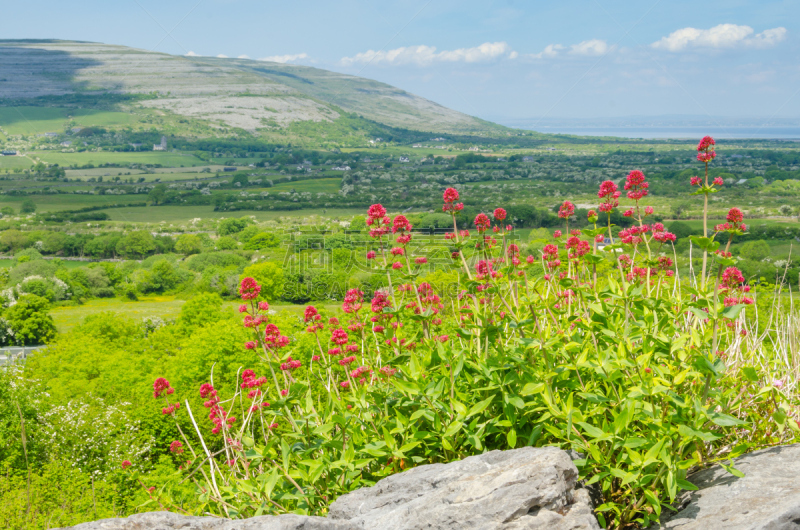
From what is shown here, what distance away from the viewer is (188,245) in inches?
5059

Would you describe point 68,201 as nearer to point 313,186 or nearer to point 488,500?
point 313,186

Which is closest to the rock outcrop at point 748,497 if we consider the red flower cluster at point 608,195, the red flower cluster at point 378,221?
the red flower cluster at point 608,195

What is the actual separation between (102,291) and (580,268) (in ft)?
372

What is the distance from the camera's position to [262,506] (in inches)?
148

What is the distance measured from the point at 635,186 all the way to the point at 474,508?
2.99 m

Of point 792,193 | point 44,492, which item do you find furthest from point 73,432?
point 792,193

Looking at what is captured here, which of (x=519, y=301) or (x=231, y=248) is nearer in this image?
(x=519, y=301)

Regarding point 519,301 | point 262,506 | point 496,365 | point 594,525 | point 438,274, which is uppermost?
point 519,301

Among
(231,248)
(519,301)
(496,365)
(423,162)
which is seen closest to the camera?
(496,365)

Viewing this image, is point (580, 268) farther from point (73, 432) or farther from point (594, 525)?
point (73, 432)

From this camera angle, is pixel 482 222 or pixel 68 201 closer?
pixel 482 222

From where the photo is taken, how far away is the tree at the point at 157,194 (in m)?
176

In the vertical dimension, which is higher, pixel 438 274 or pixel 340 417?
pixel 340 417

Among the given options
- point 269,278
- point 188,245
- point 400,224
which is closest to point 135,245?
point 188,245
